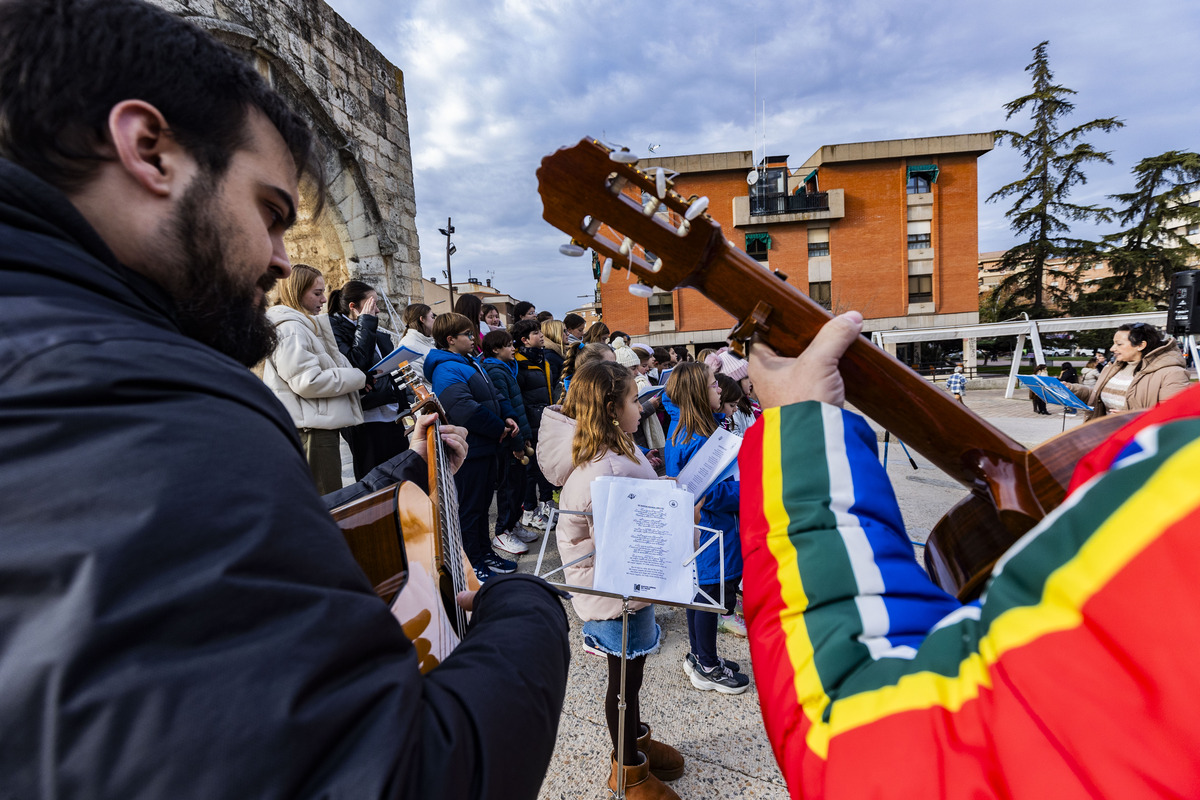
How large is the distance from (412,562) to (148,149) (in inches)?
35.5

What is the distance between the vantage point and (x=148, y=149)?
732mm

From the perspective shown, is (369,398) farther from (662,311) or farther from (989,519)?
(662,311)

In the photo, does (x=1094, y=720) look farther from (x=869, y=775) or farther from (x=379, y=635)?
(x=379, y=635)

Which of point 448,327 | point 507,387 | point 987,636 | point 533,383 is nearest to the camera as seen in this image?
point 987,636

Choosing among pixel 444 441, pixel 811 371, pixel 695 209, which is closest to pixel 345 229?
pixel 444 441

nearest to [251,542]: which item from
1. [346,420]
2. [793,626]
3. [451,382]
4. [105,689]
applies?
[105,689]

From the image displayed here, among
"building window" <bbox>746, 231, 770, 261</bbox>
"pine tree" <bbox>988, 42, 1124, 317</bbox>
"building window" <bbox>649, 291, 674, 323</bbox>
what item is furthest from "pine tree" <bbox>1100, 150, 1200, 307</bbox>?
"building window" <bbox>649, 291, 674, 323</bbox>

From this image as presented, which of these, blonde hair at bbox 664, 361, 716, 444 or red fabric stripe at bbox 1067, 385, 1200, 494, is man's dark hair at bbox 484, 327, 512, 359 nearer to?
blonde hair at bbox 664, 361, 716, 444

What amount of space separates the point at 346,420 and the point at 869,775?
3.57 m

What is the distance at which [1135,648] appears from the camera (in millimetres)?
456

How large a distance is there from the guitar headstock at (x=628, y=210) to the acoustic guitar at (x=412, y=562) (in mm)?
792

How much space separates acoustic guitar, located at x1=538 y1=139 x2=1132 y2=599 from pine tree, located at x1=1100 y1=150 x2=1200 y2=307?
34756mm

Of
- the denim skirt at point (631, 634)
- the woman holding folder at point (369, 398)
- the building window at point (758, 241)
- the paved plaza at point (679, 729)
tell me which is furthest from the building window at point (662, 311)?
the denim skirt at point (631, 634)

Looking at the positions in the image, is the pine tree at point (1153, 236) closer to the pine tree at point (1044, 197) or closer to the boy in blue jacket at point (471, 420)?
the pine tree at point (1044, 197)
